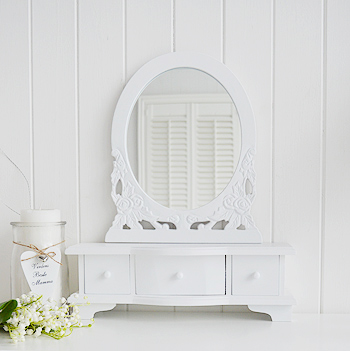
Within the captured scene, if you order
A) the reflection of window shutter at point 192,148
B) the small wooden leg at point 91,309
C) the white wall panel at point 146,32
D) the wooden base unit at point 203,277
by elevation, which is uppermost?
the white wall panel at point 146,32

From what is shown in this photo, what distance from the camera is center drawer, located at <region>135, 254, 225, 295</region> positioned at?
3.87 ft

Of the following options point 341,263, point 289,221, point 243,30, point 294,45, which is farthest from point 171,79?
point 341,263

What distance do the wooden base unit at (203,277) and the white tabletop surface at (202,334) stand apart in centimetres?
6

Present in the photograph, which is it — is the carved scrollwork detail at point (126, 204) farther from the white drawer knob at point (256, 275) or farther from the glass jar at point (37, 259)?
the white drawer knob at point (256, 275)

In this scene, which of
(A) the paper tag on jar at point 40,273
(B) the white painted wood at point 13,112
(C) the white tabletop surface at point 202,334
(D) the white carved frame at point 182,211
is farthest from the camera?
(B) the white painted wood at point 13,112

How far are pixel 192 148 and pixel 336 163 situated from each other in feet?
1.40

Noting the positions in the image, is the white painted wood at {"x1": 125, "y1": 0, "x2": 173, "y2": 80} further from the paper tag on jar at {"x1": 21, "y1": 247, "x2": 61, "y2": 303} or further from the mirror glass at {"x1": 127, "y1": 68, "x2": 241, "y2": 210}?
the paper tag on jar at {"x1": 21, "y1": 247, "x2": 61, "y2": 303}

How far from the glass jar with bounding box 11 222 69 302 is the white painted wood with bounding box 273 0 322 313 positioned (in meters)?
0.64

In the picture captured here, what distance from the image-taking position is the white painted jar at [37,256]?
1.15 m

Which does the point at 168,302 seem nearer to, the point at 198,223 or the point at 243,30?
the point at 198,223

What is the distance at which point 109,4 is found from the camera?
135 cm

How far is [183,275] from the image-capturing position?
1179 mm

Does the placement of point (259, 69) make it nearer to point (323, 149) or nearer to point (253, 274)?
point (323, 149)

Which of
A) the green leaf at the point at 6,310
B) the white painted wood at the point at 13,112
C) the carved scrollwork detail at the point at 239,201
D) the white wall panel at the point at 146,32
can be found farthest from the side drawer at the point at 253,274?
the white painted wood at the point at 13,112
